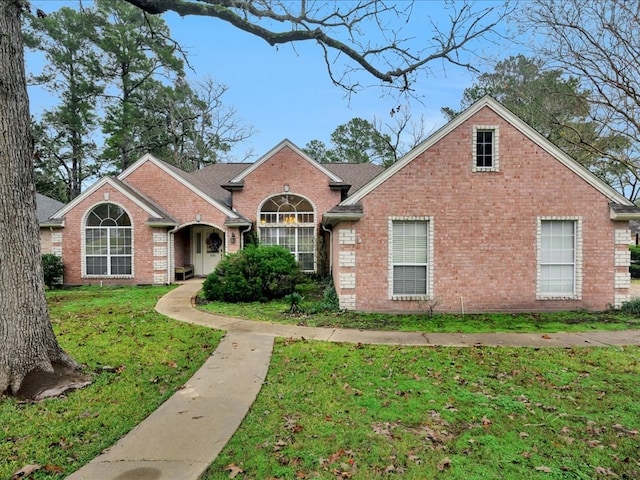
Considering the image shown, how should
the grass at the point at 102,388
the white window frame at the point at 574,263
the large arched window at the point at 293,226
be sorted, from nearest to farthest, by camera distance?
the grass at the point at 102,388 < the white window frame at the point at 574,263 < the large arched window at the point at 293,226

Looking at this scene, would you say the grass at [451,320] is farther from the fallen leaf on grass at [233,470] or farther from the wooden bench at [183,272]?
the wooden bench at [183,272]

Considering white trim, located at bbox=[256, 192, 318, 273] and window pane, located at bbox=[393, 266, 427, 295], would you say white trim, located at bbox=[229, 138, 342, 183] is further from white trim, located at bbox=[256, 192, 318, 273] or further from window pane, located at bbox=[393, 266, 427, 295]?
window pane, located at bbox=[393, 266, 427, 295]

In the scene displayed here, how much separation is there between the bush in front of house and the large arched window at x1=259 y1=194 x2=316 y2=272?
5.28 meters

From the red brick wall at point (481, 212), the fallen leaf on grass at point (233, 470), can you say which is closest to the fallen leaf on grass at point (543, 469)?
the fallen leaf on grass at point (233, 470)

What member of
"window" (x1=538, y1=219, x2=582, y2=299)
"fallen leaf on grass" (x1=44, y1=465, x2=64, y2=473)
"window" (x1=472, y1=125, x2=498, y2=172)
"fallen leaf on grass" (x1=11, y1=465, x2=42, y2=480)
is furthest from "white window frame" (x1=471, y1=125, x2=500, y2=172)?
"fallen leaf on grass" (x1=11, y1=465, x2=42, y2=480)

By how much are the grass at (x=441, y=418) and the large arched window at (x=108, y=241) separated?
12.6 meters

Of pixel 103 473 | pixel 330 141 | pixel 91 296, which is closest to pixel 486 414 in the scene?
pixel 103 473

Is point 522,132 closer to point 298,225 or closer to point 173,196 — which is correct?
point 298,225

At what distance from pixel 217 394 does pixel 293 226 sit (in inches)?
526

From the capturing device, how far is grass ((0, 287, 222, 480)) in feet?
11.6

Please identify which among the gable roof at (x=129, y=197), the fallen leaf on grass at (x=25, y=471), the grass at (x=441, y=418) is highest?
the gable roof at (x=129, y=197)

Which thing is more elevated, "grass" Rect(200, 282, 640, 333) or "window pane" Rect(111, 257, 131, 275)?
"window pane" Rect(111, 257, 131, 275)

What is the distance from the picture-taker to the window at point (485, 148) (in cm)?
998

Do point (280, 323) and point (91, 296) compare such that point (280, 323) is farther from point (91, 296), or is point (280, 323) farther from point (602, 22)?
point (602, 22)
